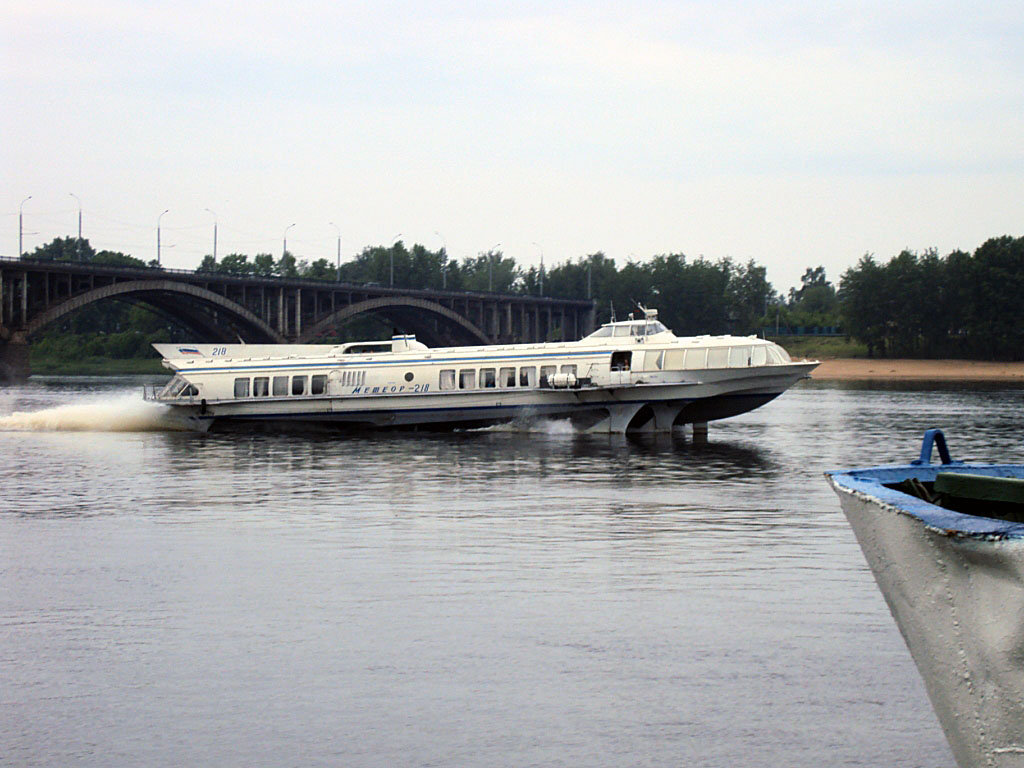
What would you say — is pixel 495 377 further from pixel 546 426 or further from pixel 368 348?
pixel 368 348

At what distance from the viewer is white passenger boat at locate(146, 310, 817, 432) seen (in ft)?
125

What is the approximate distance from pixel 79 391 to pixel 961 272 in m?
91.5

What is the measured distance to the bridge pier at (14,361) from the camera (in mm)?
90688

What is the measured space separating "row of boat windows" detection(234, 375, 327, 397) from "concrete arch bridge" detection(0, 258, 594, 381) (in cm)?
3673

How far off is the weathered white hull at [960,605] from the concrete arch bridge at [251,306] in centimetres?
7342

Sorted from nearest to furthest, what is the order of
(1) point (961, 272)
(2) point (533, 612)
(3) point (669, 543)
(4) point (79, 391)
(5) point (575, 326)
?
(2) point (533, 612) → (3) point (669, 543) → (4) point (79, 391) → (1) point (961, 272) → (5) point (575, 326)

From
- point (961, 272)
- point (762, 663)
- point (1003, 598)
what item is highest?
point (961, 272)

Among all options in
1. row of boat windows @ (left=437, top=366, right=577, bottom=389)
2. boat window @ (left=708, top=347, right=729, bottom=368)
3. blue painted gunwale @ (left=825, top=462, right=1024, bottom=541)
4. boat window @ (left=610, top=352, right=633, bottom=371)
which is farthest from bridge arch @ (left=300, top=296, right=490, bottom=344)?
blue painted gunwale @ (left=825, top=462, right=1024, bottom=541)

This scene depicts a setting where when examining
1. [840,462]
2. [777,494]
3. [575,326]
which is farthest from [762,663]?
[575,326]

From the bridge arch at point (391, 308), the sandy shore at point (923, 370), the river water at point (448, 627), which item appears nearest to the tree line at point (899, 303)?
the sandy shore at point (923, 370)

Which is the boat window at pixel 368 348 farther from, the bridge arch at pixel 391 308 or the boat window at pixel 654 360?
the bridge arch at pixel 391 308

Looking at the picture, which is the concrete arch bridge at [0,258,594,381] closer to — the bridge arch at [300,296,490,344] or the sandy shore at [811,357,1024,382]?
the bridge arch at [300,296,490,344]

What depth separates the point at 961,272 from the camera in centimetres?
13512

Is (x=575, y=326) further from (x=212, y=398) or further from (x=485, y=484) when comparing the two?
(x=485, y=484)
